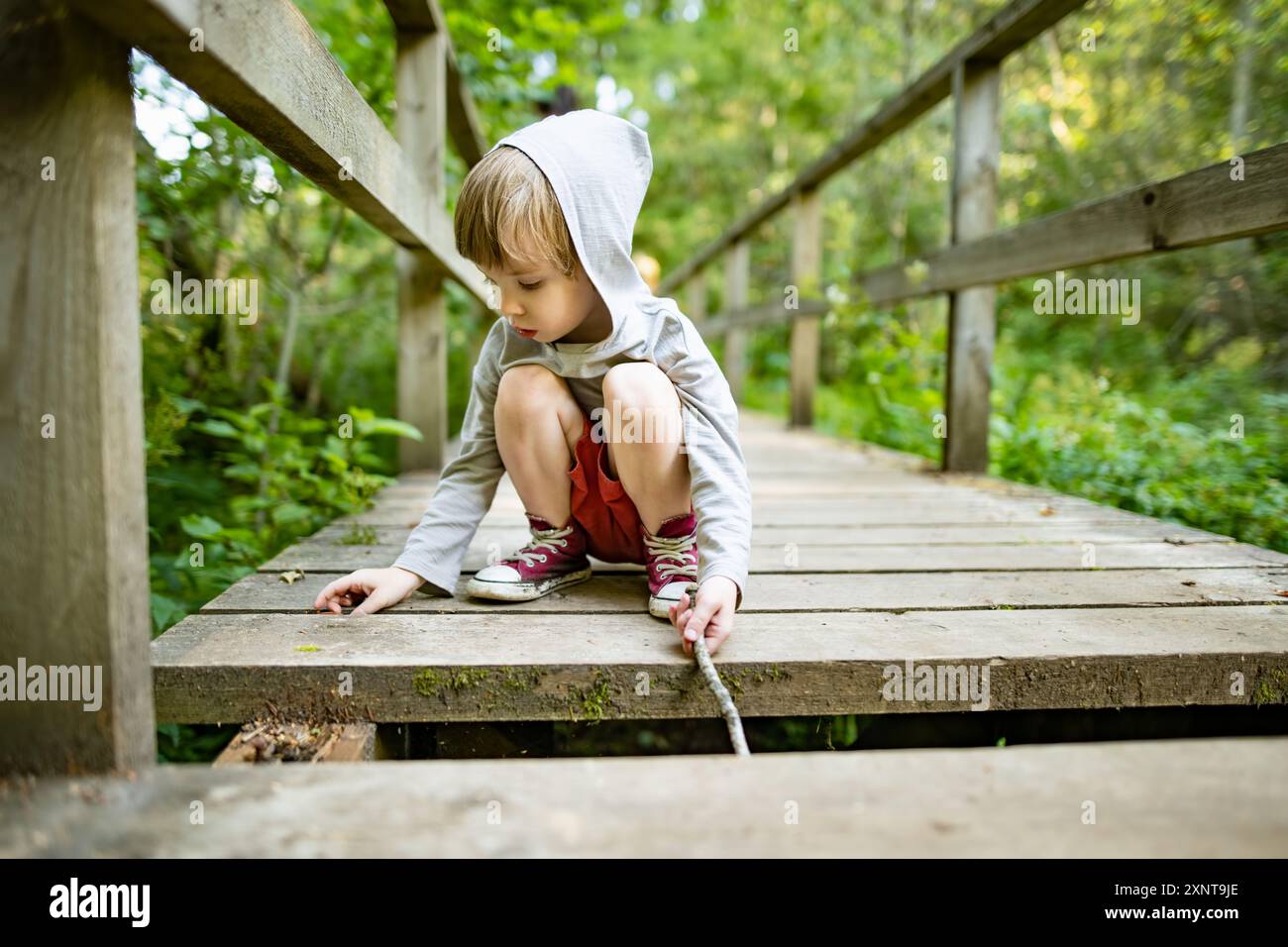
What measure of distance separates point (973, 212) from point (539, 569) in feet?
7.63

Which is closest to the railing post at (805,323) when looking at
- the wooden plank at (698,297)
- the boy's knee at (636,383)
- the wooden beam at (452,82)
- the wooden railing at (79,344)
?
the wooden beam at (452,82)

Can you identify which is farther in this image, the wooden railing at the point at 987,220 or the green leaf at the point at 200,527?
the green leaf at the point at 200,527

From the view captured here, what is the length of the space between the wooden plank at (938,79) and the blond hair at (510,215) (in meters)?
2.01

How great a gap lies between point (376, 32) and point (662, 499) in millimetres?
2902

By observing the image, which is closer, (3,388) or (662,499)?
(3,388)

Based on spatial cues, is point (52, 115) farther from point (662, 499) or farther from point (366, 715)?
point (662, 499)

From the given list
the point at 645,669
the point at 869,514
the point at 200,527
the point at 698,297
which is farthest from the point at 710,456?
the point at 698,297

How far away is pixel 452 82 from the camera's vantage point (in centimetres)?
337

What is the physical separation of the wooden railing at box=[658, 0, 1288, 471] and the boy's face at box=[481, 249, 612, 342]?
4.45 feet

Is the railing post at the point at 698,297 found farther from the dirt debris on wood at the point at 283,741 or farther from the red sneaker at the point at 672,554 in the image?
the dirt debris on wood at the point at 283,741

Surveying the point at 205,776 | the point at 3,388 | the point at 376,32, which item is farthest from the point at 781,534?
the point at 376,32

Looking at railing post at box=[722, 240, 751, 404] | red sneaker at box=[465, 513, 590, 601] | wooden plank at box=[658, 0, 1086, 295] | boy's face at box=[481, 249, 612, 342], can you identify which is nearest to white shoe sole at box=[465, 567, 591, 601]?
red sneaker at box=[465, 513, 590, 601]

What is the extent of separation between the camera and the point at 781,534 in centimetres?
228

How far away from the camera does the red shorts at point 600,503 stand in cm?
169
